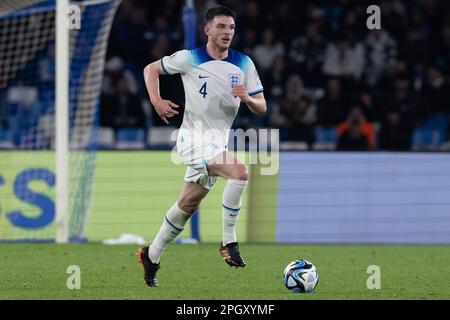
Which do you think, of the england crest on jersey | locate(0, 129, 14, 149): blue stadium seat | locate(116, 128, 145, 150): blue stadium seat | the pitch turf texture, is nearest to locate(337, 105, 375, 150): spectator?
the pitch turf texture

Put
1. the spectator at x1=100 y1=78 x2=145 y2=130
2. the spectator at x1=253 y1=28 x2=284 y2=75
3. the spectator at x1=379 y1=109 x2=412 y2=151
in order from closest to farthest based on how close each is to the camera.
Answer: the spectator at x1=379 y1=109 x2=412 y2=151 < the spectator at x1=100 y1=78 x2=145 y2=130 < the spectator at x1=253 y1=28 x2=284 y2=75

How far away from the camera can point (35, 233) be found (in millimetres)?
13984

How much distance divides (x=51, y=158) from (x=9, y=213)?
0.85m

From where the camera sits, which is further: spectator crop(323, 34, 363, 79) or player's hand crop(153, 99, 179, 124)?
spectator crop(323, 34, 363, 79)

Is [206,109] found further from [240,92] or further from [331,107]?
[331,107]

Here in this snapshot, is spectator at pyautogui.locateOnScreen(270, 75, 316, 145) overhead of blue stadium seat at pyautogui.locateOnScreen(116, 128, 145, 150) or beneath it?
overhead

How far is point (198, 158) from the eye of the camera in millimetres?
8875

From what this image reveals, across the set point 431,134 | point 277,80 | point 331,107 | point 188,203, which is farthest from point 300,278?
point 277,80

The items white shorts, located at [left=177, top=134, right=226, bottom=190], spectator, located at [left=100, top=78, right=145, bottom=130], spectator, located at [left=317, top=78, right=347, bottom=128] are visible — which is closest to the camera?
white shorts, located at [left=177, top=134, right=226, bottom=190]

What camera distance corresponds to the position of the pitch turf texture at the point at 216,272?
8.29 metres

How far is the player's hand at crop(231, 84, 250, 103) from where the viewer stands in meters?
8.59

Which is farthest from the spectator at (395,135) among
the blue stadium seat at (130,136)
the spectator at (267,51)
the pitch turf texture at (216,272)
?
the blue stadium seat at (130,136)

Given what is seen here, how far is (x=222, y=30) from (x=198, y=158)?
1.02m

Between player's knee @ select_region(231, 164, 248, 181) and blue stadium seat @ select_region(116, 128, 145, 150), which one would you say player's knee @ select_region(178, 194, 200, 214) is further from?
blue stadium seat @ select_region(116, 128, 145, 150)
